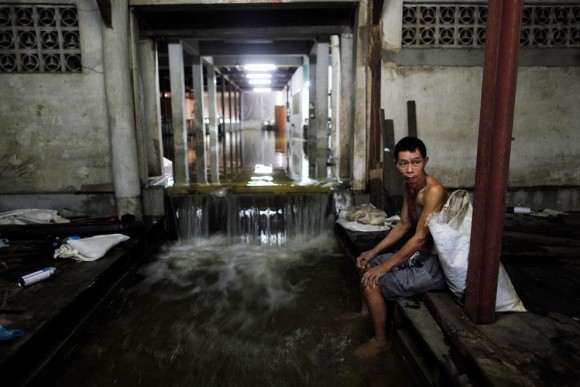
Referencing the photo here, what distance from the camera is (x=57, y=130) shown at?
6.72 meters

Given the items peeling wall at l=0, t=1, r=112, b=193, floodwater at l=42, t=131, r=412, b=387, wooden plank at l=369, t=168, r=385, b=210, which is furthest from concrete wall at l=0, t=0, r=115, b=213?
wooden plank at l=369, t=168, r=385, b=210


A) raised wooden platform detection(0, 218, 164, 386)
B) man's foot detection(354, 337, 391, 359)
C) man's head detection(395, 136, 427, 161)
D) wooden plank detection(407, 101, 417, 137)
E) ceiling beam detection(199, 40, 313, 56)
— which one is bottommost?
man's foot detection(354, 337, 391, 359)

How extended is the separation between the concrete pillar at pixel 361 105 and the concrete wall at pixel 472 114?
33 centimetres

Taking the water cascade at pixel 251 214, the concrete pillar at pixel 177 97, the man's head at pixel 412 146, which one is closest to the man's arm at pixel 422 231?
the man's head at pixel 412 146

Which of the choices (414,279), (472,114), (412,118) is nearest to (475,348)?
(414,279)

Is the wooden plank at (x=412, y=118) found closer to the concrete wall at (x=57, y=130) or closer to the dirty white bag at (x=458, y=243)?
the dirty white bag at (x=458, y=243)

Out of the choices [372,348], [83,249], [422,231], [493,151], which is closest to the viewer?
[493,151]

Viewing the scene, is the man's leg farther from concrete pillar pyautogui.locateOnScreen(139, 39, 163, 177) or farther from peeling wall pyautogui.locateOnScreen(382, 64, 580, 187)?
concrete pillar pyautogui.locateOnScreen(139, 39, 163, 177)

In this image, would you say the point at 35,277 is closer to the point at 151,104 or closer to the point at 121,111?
the point at 121,111

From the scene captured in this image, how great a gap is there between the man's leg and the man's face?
1.09m

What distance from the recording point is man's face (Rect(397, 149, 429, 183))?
3.35 meters

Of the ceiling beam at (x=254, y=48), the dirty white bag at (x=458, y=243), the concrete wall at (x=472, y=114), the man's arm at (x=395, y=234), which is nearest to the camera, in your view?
the dirty white bag at (x=458, y=243)

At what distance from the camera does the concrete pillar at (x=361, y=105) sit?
21.6 feet

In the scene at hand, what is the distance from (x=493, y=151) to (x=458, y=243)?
0.79 metres
